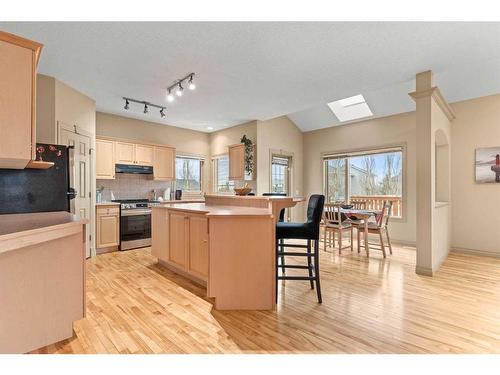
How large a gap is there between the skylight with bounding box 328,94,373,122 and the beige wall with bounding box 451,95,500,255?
153 cm

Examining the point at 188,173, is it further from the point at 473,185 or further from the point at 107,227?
the point at 473,185

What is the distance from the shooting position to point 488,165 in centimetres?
431

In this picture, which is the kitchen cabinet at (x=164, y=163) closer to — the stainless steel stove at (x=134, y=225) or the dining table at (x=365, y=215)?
the stainless steel stove at (x=134, y=225)

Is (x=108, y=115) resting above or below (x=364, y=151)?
above

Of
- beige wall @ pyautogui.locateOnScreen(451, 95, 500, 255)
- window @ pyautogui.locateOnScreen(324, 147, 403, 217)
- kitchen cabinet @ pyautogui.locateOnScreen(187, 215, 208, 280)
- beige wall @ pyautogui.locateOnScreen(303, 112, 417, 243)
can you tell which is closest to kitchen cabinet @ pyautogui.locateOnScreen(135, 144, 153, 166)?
kitchen cabinet @ pyautogui.locateOnScreen(187, 215, 208, 280)

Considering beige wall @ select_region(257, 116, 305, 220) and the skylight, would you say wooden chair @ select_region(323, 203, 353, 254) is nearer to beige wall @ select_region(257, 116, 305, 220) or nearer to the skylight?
beige wall @ select_region(257, 116, 305, 220)

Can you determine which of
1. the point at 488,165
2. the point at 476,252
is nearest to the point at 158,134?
the point at 488,165

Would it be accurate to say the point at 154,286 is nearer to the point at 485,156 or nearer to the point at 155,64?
the point at 155,64

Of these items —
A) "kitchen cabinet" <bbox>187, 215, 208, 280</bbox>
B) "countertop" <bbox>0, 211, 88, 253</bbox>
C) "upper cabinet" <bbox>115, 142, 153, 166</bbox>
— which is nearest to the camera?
"countertop" <bbox>0, 211, 88, 253</bbox>

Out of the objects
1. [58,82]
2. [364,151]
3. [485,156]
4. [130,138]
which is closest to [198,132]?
[130,138]

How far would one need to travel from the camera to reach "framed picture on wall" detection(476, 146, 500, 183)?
4246mm

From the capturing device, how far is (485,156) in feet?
14.2

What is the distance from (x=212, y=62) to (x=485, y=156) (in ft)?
15.4
